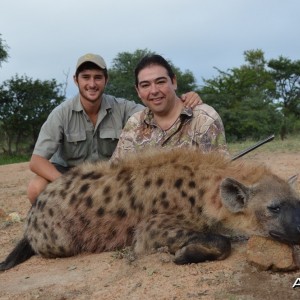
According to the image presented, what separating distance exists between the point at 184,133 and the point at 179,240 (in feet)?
3.73

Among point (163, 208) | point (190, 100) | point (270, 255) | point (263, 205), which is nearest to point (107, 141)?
point (190, 100)

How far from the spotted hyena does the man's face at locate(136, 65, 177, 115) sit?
0.52 meters

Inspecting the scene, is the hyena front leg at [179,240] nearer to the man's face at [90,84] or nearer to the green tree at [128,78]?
the man's face at [90,84]

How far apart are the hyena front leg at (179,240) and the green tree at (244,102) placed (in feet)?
58.6

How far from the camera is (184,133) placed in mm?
3676

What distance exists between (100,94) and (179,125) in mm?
917

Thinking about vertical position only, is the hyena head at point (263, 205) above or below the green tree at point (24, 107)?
below

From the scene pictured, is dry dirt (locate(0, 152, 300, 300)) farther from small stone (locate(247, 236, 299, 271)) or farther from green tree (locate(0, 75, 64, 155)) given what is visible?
green tree (locate(0, 75, 64, 155))

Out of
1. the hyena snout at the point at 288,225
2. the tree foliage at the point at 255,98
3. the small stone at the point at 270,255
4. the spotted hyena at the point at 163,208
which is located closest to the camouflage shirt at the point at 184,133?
the spotted hyena at the point at 163,208

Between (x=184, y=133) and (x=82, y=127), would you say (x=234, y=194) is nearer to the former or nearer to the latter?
(x=184, y=133)

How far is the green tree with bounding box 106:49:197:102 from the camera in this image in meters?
21.8

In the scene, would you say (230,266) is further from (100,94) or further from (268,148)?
(268,148)

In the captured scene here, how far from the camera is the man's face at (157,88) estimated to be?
3588 mm

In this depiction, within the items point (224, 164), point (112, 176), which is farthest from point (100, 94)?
point (224, 164)
